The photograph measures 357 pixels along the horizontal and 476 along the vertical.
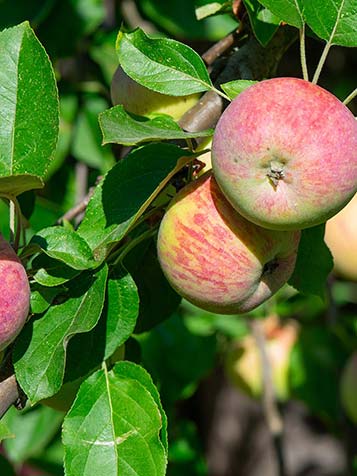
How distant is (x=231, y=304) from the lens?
0.97 metres

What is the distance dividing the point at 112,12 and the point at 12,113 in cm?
143

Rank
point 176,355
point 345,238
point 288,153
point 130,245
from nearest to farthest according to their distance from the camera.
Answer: point 288,153
point 130,245
point 345,238
point 176,355

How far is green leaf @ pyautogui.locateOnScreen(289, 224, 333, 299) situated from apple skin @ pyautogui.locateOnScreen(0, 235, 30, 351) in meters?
0.39

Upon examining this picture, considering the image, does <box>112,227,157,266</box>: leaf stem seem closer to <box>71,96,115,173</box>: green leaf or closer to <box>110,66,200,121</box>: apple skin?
<box>110,66,200,121</box>: apple skin

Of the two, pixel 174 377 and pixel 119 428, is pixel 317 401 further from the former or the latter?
pixel 119 428

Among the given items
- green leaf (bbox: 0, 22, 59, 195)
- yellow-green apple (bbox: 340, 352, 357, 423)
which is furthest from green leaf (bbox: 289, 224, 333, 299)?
yellow-green apple (bbox: 340, 352, 357, 423)

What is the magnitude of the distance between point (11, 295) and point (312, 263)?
1.42 feet

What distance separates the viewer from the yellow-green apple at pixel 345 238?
1.60m

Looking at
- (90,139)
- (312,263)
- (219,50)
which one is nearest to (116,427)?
(312,263)

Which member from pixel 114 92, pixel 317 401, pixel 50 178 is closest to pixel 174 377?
pixel 317 401

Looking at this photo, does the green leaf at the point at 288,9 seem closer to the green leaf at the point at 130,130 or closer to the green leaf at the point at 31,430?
the green leaf at the point at 130,130

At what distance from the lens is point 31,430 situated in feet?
6.73

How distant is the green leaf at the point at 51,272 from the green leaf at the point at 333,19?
1.28 feet

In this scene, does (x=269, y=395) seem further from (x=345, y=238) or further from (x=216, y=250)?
(x=216, y=250)
